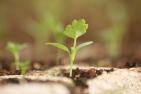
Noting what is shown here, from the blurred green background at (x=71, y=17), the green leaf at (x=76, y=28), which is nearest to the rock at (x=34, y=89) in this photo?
the green leaf at (x=76, y=28)

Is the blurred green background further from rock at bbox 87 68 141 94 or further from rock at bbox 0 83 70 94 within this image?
rock at bbox 0 83 70 94

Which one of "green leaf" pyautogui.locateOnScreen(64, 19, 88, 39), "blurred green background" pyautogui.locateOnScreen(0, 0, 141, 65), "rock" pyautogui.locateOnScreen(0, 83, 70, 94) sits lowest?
"rock" pyautogui.locateOnScreen(0, 83, 70, 94)

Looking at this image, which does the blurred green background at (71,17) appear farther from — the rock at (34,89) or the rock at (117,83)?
the rock at (34,89)

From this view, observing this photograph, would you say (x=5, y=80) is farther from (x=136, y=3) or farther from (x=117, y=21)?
(x=136, y=3)

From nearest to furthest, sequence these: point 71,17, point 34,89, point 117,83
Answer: point 34,89 → point 117,83 → point 71,17

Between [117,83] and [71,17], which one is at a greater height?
[71,17]

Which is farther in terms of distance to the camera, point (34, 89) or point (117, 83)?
point (117, 83)

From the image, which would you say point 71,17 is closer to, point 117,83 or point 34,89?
point 117,83

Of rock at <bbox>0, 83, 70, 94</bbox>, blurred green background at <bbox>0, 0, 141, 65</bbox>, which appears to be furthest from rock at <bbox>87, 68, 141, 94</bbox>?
blurred green background at <bbox>0, 0, 141, 65</bbox>

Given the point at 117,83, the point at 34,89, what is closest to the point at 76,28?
the point at 117,83

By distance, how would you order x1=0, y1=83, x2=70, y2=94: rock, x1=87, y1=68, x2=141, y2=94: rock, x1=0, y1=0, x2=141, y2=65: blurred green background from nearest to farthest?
x1=0, y1=83, x2=70, y2=94: rock
x1=87, y1=68, x2=141, y2=94: rock
x1=0, y1=0, x2=141, y2=65: blurred green background

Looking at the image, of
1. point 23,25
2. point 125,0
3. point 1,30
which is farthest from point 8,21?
point 125,0
